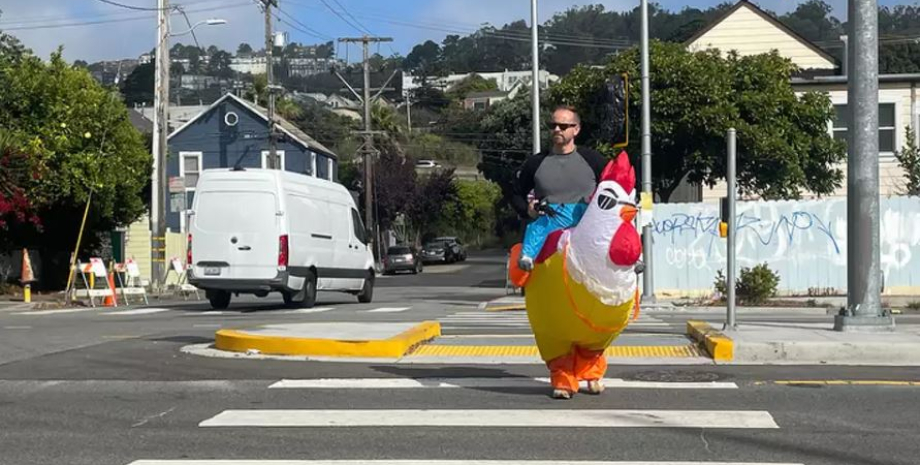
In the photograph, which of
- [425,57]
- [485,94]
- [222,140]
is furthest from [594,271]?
[425,57]

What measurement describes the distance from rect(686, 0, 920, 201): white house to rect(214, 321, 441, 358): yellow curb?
77.3 feet

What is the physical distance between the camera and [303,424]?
6.97 m

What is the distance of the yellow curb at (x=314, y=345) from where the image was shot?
10.1 m

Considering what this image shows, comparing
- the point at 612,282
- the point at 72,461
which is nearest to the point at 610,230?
the point at 612,282

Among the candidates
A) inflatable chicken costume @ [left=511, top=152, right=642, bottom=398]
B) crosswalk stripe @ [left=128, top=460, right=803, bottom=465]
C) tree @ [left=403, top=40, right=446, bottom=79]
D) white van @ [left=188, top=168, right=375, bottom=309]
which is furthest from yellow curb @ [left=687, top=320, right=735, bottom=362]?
tree @ [left=403, top=40, right=446, bottom=79]

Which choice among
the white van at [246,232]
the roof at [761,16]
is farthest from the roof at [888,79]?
the white van at [246,232]

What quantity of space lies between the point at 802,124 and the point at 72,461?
90.6 feet

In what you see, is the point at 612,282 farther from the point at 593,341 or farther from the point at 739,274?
the point at 739,274

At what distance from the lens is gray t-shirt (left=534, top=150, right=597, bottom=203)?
760 centimetres

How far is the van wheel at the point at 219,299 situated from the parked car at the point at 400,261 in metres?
30.0

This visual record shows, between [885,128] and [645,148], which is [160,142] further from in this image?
[885,128]

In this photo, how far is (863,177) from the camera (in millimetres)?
11633

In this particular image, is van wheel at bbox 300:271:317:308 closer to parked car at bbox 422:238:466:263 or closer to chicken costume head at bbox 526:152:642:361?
chicken costume head at bbox 526:152:642:361

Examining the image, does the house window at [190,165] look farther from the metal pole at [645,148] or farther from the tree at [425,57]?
the tree at [425,57]
